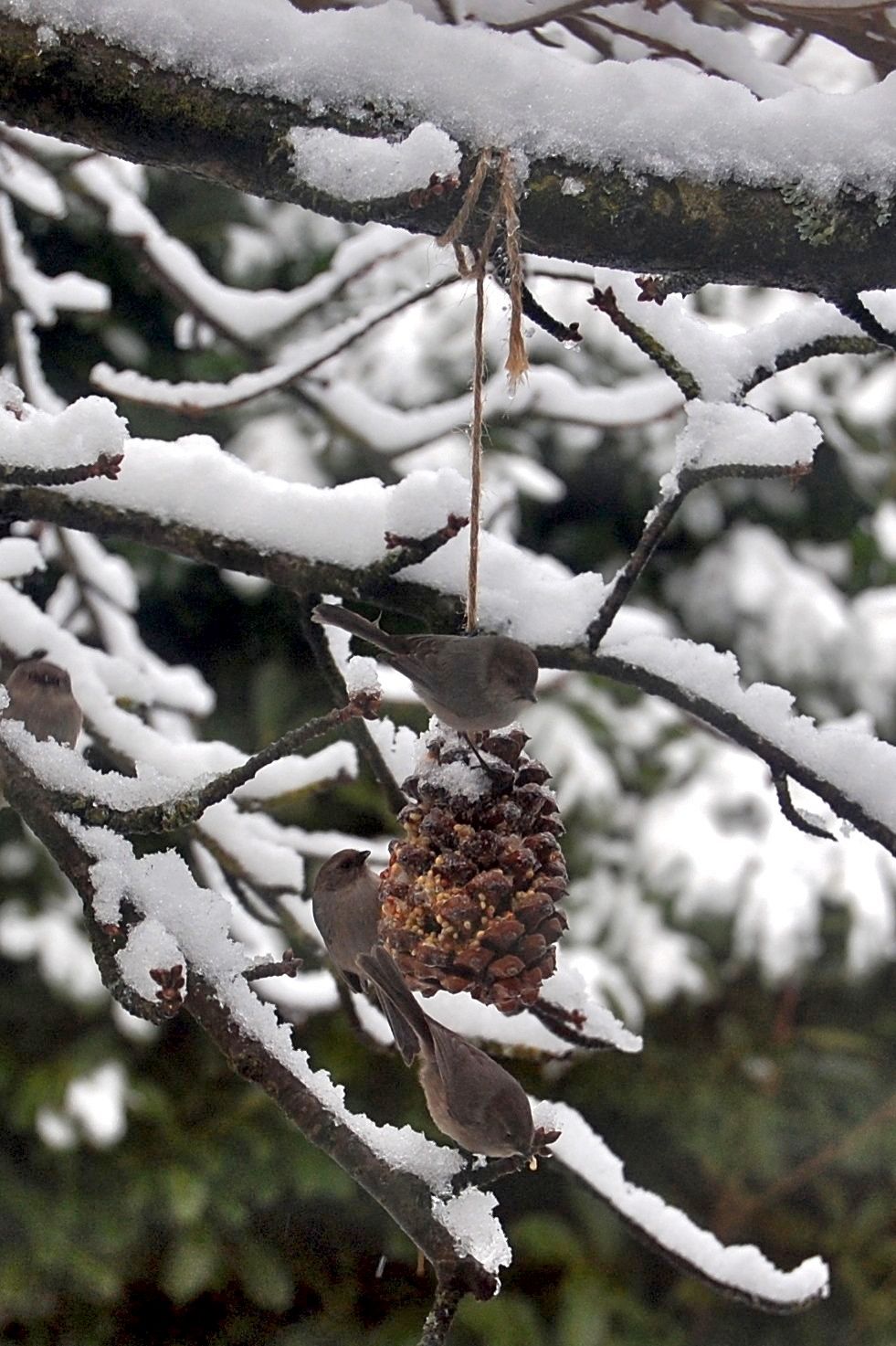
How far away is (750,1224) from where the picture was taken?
3.44m

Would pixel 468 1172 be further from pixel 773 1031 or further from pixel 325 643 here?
pixel 773 1031

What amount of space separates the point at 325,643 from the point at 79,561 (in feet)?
3.39

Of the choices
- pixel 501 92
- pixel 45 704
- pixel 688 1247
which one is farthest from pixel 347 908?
pixel 501 92

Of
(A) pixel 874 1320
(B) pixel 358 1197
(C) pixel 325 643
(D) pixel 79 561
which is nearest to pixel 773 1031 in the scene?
(A) pixel 874 1320

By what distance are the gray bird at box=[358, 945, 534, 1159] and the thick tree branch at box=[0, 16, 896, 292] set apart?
54 centimetres

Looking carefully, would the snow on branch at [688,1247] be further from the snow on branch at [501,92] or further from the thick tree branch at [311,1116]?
the snow on branch at [501,92]

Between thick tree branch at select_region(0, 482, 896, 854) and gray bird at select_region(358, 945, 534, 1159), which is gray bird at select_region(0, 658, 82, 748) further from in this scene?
gray bird at select_region(358, 945, 534, 1159)

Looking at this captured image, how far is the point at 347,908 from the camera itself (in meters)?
0.89

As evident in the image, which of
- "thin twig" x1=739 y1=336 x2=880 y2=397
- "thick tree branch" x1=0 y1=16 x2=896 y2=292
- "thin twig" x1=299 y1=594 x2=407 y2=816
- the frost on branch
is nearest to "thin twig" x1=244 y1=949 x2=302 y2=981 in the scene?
the frost on branch

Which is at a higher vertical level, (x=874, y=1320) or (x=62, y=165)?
(x=62, y=165)

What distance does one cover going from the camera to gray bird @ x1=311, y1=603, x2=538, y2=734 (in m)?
0.77

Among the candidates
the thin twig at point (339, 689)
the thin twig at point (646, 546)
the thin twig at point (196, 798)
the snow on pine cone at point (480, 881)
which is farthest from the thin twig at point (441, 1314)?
the thin twig at point (646, 546)

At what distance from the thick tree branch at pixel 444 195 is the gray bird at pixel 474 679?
0.99 ft

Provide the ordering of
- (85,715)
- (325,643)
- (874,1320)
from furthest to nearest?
(874,1320), (85,715), (325,643)
